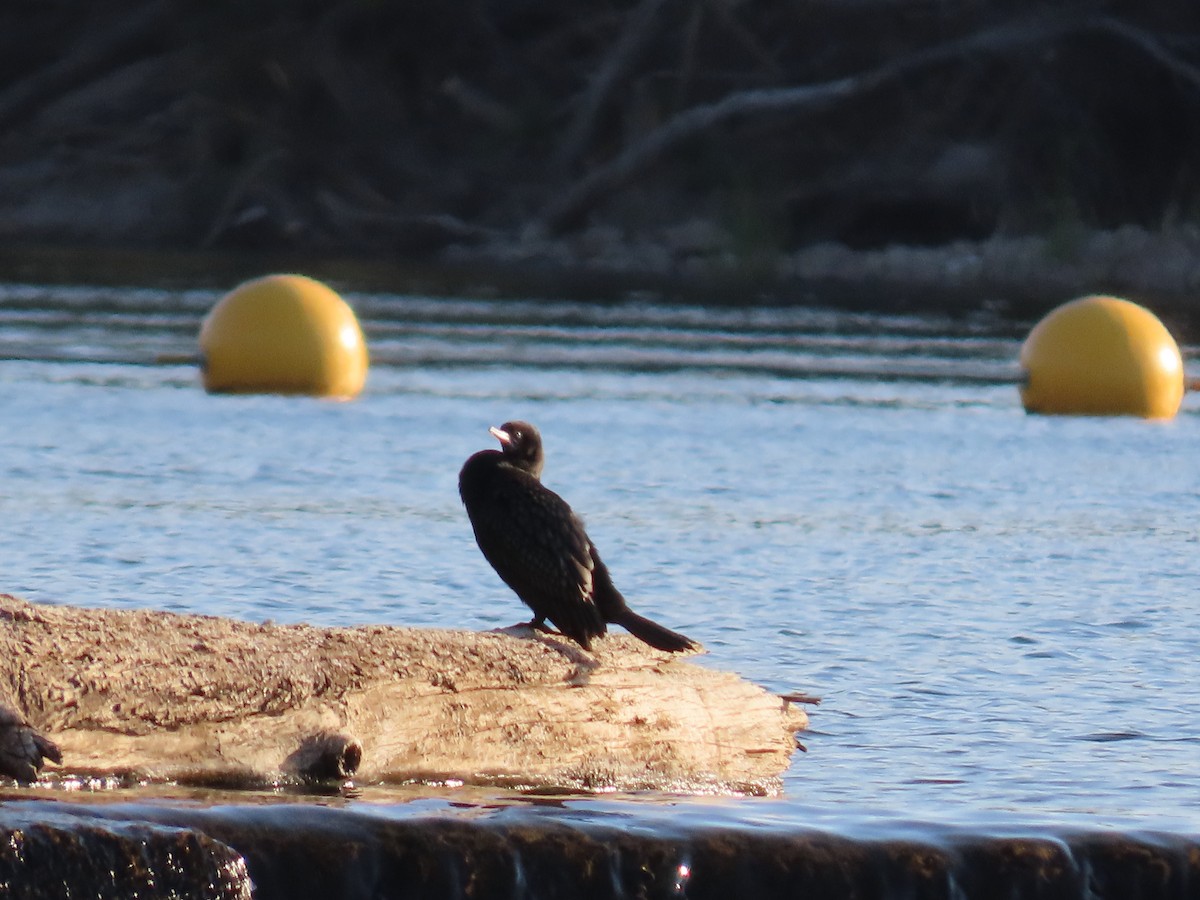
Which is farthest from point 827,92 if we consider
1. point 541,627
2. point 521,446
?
point 541,627

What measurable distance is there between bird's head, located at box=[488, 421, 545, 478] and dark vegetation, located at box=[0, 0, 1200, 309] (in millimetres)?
27132

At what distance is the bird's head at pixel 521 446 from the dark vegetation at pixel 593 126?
2713cm

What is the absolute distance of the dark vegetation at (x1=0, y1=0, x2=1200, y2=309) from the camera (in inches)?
1430

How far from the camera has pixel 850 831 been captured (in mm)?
6383

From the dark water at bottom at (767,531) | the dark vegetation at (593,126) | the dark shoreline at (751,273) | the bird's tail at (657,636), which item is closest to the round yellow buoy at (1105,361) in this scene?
the dark water at bottom at (767,531)

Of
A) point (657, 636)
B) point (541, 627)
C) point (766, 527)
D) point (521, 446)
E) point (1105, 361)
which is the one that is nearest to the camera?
point (657, 636)

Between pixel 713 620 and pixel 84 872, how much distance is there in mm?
4780

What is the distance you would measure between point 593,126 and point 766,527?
26388mm

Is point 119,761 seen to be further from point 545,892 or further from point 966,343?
point 966,343

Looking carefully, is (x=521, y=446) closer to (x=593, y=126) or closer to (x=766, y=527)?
(x=766, y=527)

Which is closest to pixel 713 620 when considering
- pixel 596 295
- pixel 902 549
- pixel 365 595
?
pixel 365 595

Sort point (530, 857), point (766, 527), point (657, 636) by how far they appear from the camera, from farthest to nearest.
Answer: point (766, 527)
point (657, 636)
point (530, 857)

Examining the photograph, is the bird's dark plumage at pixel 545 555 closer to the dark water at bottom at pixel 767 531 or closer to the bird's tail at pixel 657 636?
the bird's tail at pixel 657 636

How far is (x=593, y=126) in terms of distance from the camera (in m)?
38.4
